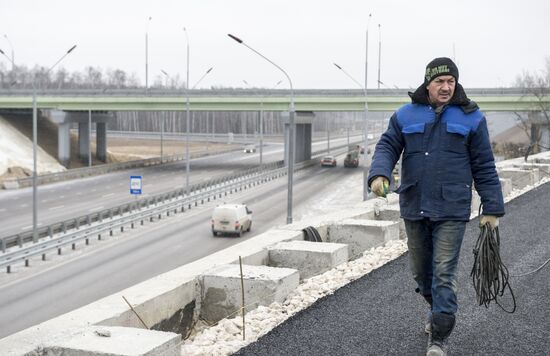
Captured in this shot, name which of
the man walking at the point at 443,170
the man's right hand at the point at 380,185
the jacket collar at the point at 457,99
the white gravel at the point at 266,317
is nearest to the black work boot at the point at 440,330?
the man walking at the point at 443,170

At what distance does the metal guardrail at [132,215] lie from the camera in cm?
3009

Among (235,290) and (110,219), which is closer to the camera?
(235,290)

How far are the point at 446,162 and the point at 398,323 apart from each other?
5.22 feet

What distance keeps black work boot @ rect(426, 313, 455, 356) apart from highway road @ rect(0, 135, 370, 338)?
658 inches

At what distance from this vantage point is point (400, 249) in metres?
9.84

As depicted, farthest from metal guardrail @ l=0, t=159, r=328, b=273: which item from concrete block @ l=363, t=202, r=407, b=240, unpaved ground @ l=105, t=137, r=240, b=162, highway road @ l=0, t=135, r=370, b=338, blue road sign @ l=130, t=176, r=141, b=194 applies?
unpaved ground @ l=105, t=137, r=240, b=162

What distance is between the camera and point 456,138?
17.3 ft

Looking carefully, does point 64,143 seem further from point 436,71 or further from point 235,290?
point 436,71

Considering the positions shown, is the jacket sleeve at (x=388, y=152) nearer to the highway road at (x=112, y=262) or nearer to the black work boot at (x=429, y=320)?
the black work boot at (x=429, y=320)

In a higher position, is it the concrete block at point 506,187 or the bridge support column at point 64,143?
the concrete block at point 506,187

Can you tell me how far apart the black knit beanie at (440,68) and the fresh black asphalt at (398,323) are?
1.90 meters

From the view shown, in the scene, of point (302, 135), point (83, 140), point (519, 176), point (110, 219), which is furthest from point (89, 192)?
point (519, 176)

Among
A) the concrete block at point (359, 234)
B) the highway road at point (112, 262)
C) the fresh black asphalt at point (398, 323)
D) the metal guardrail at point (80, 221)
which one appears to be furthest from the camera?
the metal guardrail at point (80, 221)

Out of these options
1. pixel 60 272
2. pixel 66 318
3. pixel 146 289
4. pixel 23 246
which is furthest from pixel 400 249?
pixel 23 246
